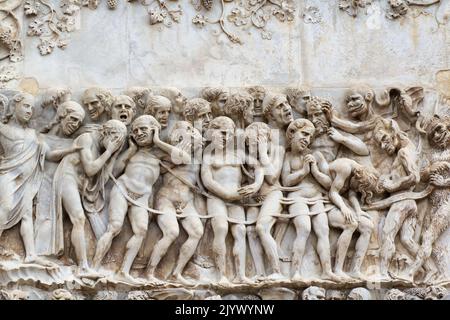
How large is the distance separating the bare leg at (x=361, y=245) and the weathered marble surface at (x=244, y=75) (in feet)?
0.25

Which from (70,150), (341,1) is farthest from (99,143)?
(341,1)

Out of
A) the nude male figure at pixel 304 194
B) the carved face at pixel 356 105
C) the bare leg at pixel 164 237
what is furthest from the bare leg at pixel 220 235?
the carved face at pixel 356 105

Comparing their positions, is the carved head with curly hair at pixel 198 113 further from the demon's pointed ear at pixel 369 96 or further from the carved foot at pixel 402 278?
the carved foot at pixel 402 278

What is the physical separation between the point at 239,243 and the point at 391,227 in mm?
A: 1374

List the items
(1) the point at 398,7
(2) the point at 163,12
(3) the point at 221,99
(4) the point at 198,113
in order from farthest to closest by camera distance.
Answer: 1. (1) the point at 398,7
2. (2) the point at 163,12
3. (3) the point at 221,99
4. (4) the point at 198,113

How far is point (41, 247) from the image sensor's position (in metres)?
10.4

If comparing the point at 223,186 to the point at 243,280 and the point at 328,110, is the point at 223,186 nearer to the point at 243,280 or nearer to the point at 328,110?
the point at 243,280

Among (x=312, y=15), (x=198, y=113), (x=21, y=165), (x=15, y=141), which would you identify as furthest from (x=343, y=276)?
(x=15, y=141)

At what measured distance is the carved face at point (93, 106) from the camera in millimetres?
10844

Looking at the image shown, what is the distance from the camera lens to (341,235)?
418 inches

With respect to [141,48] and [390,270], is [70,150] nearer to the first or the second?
[141,48]

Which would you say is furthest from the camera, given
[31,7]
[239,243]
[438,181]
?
[31,7]

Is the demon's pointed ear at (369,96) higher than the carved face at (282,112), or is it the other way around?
the demon's pointed ear at (369,96)

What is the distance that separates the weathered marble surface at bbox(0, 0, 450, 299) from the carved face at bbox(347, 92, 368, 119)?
125 millimetres
